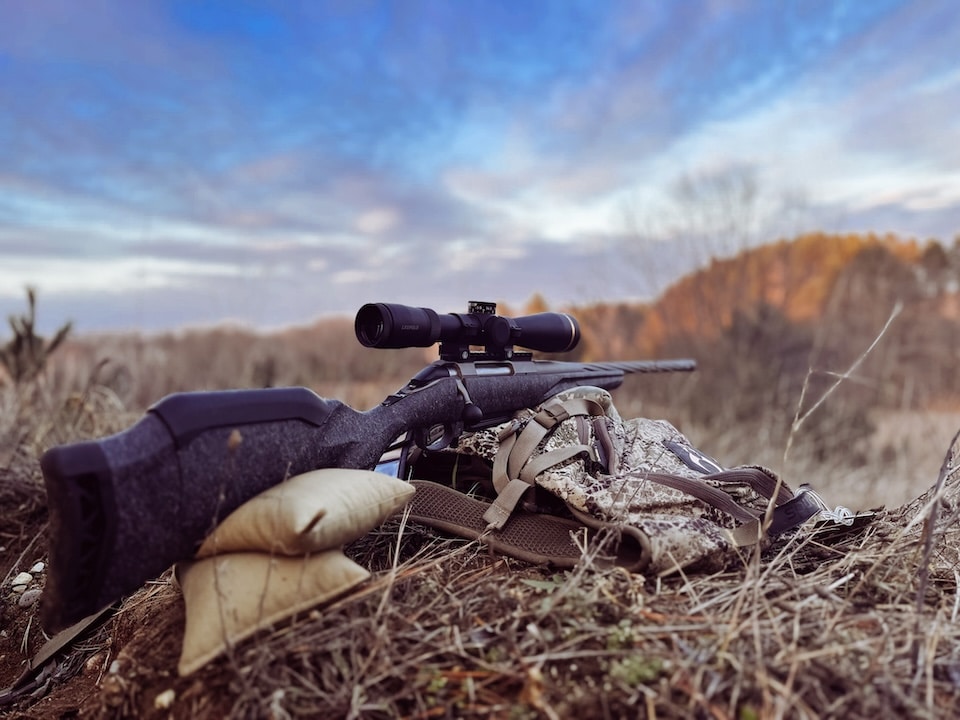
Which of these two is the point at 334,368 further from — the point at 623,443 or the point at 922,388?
the point at 922,388

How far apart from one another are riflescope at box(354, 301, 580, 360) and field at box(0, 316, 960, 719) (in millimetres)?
815

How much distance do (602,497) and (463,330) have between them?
1.14 m

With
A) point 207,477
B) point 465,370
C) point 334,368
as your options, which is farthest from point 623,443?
point 334,368

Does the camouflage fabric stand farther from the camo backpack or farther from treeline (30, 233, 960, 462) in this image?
treeline (30, 233, 960, 462)

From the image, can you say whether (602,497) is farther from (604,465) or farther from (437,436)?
(437,436)

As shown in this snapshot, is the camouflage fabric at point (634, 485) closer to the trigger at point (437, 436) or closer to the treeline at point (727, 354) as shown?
the trigger at point (437, 436)

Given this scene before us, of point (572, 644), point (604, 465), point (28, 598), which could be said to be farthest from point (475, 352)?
point (28, 598)

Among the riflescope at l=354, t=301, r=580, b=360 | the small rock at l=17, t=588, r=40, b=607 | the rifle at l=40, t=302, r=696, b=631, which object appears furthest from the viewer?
the small rock at l=17, t=588, r=40, b=607

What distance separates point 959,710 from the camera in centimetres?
178

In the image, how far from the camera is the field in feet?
5.81

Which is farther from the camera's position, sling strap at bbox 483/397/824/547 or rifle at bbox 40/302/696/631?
sling strap at bbox 483/397/824/547

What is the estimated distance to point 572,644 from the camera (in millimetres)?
1922

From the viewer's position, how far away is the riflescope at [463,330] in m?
3.01

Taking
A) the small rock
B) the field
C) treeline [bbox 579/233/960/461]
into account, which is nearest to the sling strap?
the field
